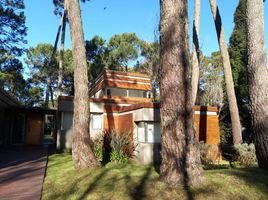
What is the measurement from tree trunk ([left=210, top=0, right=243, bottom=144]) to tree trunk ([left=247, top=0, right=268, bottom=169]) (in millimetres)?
5887

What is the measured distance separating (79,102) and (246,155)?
684 centimetres

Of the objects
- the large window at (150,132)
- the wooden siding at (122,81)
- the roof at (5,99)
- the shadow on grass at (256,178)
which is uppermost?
the wooden siding at (122,81)

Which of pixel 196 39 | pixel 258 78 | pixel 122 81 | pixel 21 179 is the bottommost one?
pixel 21 179

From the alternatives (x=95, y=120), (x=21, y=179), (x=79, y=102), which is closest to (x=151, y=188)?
(x=79, y=102)

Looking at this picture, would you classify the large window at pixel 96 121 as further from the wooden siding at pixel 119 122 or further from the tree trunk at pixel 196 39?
the tree trunk at pixel 196 39

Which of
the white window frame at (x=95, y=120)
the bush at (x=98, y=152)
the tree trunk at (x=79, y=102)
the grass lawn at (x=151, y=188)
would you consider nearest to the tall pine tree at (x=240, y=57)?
the white window frame at (x=95, y=120)

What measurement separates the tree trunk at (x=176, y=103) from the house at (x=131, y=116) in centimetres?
543

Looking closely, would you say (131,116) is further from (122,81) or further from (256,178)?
(122,81)

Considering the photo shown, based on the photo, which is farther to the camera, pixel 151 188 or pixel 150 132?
pixel 150 132

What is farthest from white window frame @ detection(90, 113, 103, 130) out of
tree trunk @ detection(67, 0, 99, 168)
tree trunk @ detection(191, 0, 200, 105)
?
tree trunk @ detection(67, 0, 99, 168)

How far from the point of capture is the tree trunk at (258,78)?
247 inches

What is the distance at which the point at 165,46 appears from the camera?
5227mm

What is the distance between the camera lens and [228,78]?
12.7 meters

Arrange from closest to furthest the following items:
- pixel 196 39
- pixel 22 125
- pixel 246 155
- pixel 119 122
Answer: pixel 246 155
pixel 119 122
pixel 196 39
pixel 22 125
